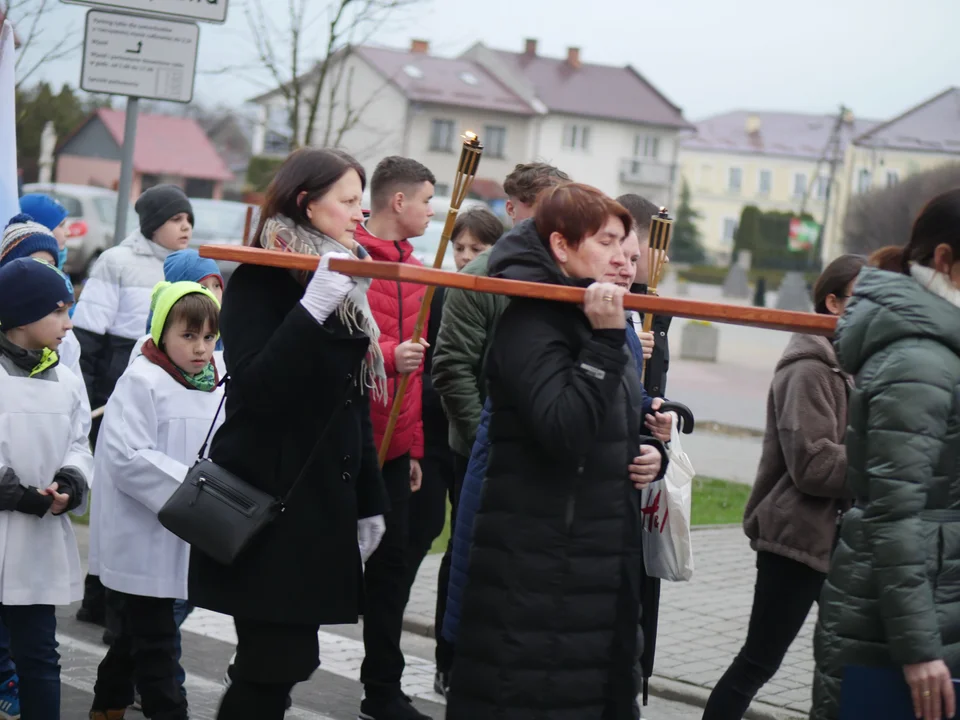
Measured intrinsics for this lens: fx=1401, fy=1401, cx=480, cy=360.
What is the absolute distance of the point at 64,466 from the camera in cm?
505

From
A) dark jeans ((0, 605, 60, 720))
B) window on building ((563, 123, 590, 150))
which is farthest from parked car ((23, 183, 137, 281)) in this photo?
window on building ((563, 123, 590, 150))

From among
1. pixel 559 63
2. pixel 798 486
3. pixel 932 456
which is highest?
pixel 559 63

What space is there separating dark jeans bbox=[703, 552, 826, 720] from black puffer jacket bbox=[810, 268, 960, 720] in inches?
59.0

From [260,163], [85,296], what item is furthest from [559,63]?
[85,296]

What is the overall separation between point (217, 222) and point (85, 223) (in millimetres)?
8563

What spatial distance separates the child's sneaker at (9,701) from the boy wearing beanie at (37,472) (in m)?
0.44

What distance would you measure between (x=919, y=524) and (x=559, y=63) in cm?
8559

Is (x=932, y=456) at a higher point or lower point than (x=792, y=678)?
higher

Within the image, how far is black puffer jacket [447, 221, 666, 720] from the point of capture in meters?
3.45

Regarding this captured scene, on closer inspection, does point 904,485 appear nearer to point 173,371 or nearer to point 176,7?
point 173,371

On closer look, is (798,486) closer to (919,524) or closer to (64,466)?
(919,524)

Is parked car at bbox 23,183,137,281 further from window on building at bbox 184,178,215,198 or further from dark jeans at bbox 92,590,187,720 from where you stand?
window on building at bbox 184,178,215,198

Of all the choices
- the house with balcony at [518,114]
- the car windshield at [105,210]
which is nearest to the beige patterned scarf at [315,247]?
the car windshield at [105,210]

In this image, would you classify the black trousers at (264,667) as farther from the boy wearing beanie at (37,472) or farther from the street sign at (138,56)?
the street sign at (138,56)
